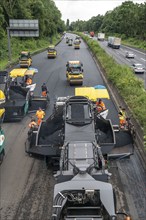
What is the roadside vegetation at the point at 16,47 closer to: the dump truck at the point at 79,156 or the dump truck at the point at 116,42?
the dump truck at the point at 116,42

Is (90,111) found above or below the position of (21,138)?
above

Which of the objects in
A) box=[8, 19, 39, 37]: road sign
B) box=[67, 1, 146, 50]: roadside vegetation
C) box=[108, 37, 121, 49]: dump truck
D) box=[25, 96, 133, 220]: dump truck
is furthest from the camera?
box=[67, 1, 146, 50]: roadside vegetation

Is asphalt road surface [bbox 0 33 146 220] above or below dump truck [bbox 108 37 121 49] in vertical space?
below

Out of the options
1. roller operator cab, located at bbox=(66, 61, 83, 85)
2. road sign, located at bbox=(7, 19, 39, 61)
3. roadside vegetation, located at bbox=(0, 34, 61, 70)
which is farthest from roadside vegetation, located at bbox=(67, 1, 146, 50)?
roller operator cab, located at bbox=(66, 61, 83, 85)

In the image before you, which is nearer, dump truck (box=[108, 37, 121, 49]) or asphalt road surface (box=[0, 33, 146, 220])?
asphalt road surface (box=[0, 33, 146, 220])

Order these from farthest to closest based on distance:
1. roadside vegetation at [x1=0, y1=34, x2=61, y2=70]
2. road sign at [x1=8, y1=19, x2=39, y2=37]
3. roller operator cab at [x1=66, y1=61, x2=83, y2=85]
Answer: road sign at [x1=8, y1=19, x2=39, y2=37]
roadside vegetation at [x1=0, y1=34, x2=61, y2=70]
roller operator cab at [x1=66, y1=61, x2=83, y2=85]

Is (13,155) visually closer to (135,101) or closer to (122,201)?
(122,201)

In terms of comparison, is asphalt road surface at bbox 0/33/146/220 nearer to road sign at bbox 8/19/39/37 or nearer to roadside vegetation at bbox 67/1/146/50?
road sign at bbox 8/19/39/37

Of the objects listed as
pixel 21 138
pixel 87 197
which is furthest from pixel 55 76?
pixel 87 197
